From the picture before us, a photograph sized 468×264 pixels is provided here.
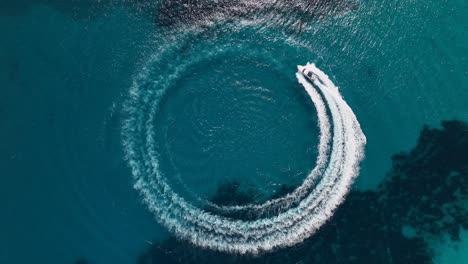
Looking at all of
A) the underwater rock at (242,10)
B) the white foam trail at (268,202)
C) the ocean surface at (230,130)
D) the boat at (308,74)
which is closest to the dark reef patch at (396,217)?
the ocean surface at (230,130)

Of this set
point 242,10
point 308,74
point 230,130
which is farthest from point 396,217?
point 242,10

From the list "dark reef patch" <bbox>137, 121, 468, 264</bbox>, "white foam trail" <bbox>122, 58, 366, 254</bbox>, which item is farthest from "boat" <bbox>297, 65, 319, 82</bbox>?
"dark reef patch" <bbox>137, 121, 468, 264</bbox>

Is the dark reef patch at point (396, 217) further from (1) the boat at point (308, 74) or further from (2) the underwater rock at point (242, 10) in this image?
(2) the underwater rock at point (242, 10)

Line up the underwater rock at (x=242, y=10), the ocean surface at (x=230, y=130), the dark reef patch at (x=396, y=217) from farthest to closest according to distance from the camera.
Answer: the underwater rock at (x=242, y=10), the ocean surface at (x=230, y=130), the dark reef patch at (x=396, y=217)

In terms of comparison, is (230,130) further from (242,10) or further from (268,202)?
(242,10)

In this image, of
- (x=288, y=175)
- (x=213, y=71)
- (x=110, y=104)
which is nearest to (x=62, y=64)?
(x=110, y=104)

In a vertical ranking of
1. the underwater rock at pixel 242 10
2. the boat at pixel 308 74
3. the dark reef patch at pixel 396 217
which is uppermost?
the underwater rock at pixel 242 10

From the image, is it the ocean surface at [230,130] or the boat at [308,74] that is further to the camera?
the boat at [308,74]

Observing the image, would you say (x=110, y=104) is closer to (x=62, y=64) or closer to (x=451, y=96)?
(x=62, y=64)
